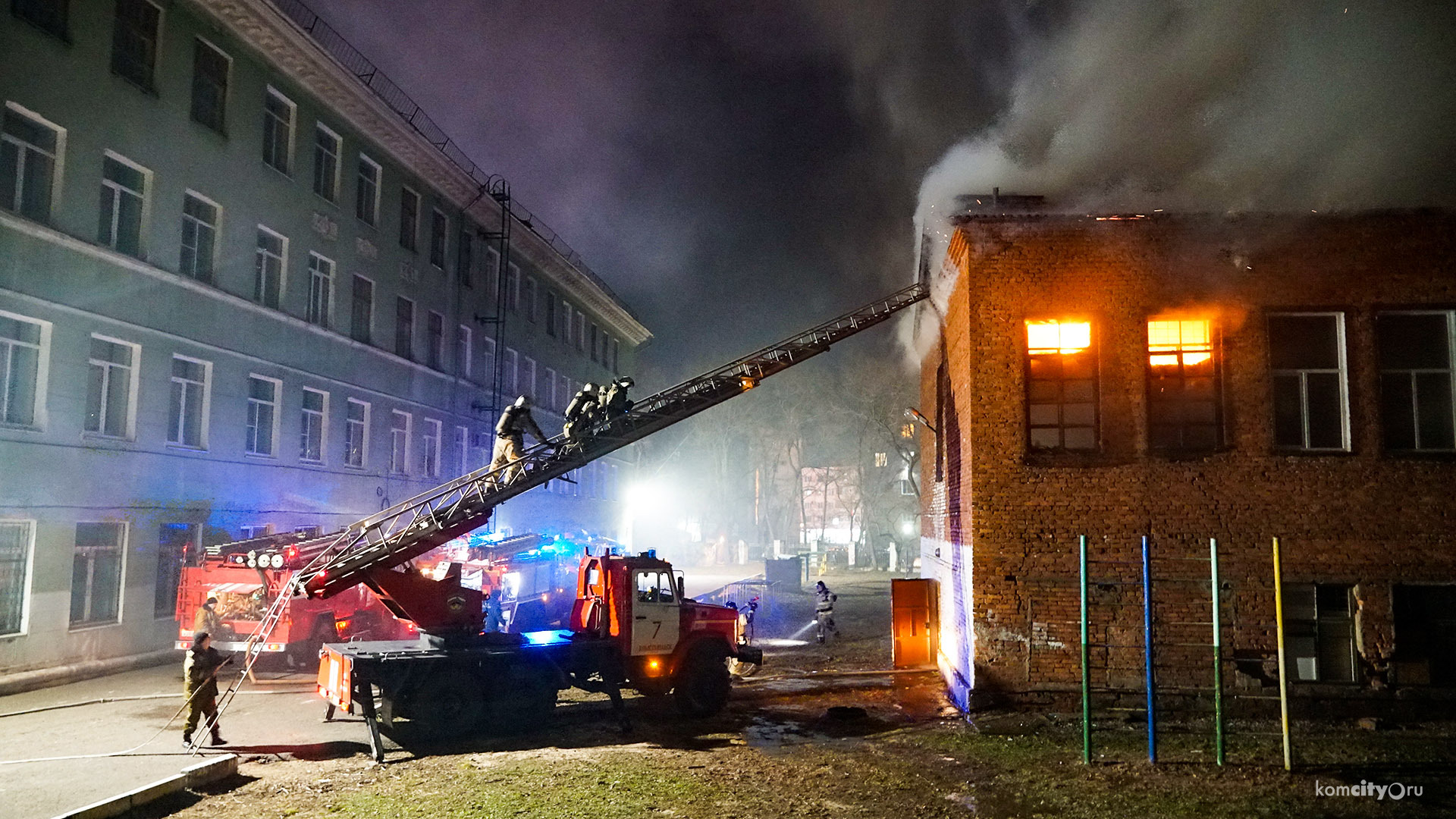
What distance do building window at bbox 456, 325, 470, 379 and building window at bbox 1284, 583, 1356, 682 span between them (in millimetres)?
25193

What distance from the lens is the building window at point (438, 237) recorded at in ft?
92.1

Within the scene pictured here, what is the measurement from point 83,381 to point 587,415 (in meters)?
9.45

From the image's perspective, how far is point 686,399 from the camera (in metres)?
14.4

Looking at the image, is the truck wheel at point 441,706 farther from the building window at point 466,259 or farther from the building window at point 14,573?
the building window at point 466,259

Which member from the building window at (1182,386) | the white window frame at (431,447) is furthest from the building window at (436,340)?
the building window at (1182,386)

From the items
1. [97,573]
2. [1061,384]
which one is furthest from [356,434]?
[1061,384]

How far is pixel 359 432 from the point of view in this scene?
24.3 meters

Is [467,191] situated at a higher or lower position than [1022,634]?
higher

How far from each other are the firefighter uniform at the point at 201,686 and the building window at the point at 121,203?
9.67 meters

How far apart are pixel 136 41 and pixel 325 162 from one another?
623 cm

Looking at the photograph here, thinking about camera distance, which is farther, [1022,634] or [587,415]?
[587,415]

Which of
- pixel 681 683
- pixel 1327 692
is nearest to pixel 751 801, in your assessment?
pixel 681 683

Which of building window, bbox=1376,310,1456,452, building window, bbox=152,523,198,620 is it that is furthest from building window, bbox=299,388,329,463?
building window, bbox=1376,310,1456,452

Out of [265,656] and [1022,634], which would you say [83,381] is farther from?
[1022,634]
